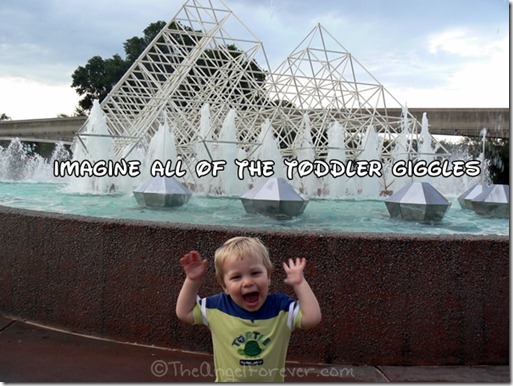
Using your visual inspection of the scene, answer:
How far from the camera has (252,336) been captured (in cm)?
261

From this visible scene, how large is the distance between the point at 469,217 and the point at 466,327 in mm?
4924

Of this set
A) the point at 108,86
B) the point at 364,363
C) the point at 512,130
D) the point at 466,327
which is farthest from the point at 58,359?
the point at 108,86

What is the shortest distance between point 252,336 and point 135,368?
2.11m

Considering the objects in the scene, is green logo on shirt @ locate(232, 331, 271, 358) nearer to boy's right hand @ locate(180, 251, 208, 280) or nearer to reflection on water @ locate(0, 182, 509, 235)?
boy's right hand @ locate(180, 251, 208, 280)

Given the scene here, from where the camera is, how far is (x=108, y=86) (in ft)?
143

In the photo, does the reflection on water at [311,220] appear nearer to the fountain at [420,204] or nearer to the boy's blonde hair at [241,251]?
the fountain at [420,204]

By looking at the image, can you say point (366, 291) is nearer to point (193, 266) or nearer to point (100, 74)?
point (193, 266)

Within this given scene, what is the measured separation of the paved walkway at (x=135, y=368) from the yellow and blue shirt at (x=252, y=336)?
1704 millimetres

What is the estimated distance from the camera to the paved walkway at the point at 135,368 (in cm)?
421

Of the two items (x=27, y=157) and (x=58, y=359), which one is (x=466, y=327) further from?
(x=27, y=157)

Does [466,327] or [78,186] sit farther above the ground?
[78,186]

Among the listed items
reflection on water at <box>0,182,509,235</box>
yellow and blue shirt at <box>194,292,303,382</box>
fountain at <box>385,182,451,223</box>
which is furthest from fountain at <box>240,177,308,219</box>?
yellow and blue shirt at <box>194,292,303,382</box>

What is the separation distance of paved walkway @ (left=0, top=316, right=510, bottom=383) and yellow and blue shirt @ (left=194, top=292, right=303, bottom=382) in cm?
170

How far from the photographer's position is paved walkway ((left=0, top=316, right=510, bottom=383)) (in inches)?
166
